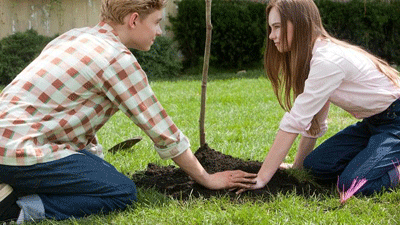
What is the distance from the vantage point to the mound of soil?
2980 millimetres

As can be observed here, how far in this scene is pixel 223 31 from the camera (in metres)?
11.5

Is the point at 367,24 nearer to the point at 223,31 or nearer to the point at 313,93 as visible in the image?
the point at 223,31

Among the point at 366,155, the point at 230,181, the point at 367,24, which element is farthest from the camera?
the point at 367,24

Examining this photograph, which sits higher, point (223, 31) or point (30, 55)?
point (223, 31)

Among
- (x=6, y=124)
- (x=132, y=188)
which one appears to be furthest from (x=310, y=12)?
(x=6, y=124)

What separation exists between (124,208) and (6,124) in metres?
0.73

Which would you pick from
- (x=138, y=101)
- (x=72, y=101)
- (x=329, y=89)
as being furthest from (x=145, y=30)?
(x=329, y=89)

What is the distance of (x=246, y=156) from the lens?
160 inches

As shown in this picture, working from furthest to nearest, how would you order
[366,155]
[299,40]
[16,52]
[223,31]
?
[223,31] < [16,52] < [366,155] < [299,40]

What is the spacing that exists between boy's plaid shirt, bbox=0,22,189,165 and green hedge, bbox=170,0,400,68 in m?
8.83

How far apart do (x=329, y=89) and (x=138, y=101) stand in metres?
1.09

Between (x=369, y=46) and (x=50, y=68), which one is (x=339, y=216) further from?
(x=369, y=46)

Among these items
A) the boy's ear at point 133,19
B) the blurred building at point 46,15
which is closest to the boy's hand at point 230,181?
the boy's ear at point 133,19

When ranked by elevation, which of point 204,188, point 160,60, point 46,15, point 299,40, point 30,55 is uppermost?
point 299,40
